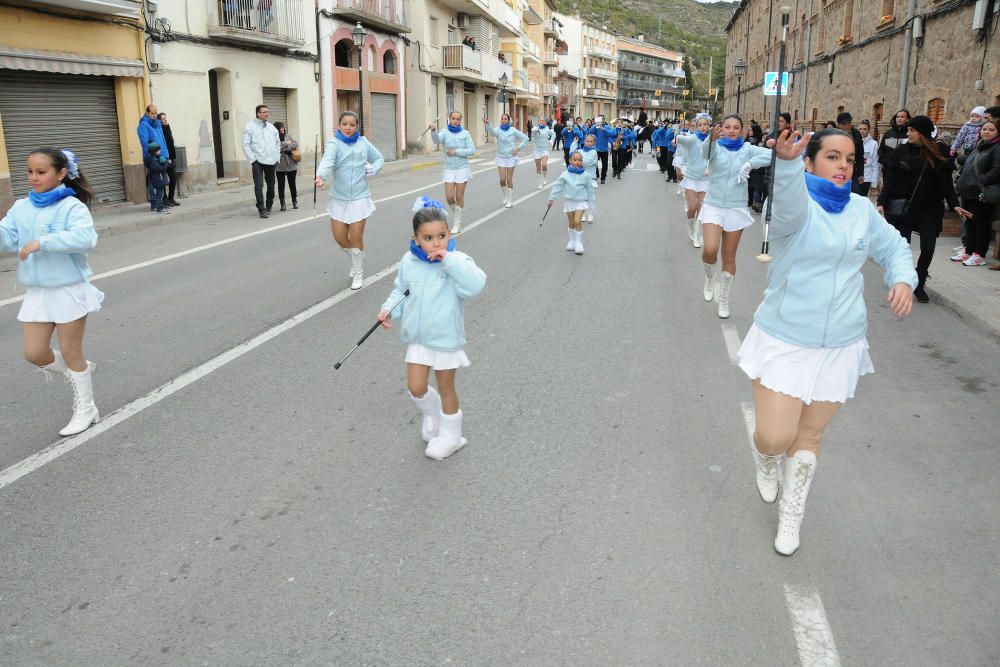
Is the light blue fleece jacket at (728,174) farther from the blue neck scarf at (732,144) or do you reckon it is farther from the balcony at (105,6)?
the balcony at (105,6)

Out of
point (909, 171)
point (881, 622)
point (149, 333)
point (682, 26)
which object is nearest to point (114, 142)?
point (149, 333)

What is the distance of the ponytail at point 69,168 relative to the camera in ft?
15.3

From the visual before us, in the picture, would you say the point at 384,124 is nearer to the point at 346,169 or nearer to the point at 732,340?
the point at 346,169

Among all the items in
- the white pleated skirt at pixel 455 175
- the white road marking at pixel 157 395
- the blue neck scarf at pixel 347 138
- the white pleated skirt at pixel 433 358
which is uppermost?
the blue neck scarf at pixel 347 138

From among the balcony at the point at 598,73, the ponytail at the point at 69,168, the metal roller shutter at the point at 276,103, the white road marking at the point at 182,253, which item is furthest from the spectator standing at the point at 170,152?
the balcony at the point at 598,73

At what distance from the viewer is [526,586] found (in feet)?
10.7

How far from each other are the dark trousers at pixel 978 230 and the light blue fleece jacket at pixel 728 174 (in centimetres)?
429

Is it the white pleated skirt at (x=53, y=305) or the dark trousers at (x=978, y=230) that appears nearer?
the white pleated skirt at (x=53, y=305)

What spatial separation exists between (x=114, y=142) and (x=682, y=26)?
199000mm

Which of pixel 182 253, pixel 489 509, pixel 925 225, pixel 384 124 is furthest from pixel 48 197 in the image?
pixel 384 124

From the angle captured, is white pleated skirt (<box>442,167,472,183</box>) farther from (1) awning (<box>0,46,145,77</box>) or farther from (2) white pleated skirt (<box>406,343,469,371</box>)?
(2) white pleated skirt (<box>406,343,469,371</box>)

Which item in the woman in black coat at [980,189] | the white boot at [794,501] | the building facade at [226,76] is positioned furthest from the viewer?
the building facade at [226,76]

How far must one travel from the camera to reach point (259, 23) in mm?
22578

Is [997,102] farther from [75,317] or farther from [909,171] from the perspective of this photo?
[75,317]
